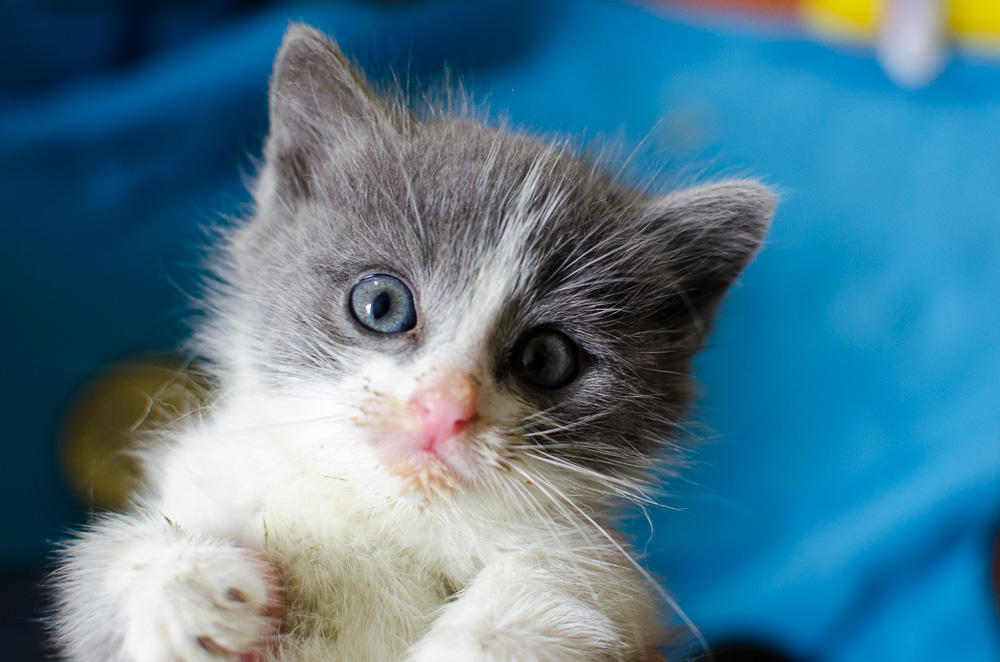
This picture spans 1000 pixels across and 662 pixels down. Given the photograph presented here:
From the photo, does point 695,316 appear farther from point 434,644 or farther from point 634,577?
point 434,644

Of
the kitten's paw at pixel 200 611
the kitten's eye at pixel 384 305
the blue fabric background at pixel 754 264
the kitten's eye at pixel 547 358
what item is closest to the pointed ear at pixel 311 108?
the kitten's eye at pixel 384 305

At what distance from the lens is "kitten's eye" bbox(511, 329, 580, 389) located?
4.13 feet

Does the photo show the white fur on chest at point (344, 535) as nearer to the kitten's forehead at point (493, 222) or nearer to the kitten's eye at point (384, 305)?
the kitten's eye at point (384, 305)

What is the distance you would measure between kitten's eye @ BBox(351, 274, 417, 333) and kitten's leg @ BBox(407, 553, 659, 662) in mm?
450

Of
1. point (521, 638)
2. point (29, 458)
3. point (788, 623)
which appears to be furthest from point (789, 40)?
point (29, 458)

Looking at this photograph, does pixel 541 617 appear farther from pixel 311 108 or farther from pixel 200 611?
pixel 311 108

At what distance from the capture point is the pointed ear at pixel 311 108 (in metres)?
1.54

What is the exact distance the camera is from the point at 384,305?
126cm

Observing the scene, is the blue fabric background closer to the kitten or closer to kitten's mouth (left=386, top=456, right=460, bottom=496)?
the kitten

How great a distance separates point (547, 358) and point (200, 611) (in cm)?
66

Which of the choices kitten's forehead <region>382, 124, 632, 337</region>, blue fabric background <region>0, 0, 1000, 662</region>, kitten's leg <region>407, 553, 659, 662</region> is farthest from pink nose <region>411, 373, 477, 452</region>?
blue fabric background <region>0, 0, 1000, 662</region>

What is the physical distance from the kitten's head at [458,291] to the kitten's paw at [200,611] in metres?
0.23

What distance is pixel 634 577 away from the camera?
146 centimetres

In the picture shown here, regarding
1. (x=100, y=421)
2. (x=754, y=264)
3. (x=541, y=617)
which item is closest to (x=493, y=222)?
(x=541, y=617)
